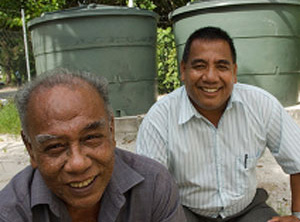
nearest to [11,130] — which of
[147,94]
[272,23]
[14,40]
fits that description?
[147,94]

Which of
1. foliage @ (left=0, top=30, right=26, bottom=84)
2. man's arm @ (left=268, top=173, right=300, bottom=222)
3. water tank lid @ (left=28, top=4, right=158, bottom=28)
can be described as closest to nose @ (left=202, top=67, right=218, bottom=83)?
man's arm @ (left=268, top=173, right=300, bottom=222)

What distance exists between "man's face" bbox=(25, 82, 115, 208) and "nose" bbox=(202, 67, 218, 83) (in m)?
0.81

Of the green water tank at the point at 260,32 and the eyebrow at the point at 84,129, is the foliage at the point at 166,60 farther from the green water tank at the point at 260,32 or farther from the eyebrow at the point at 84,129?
the eyebrow at the point at 84,129

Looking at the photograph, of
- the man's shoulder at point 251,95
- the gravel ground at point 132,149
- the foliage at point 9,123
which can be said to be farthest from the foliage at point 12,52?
the man's shoulder at point 251,95

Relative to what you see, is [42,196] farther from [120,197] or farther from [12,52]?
[12,52]

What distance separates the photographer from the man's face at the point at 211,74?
1.85 m

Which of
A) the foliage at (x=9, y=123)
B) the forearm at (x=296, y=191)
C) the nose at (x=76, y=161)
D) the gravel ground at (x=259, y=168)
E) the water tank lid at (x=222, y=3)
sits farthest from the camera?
the foliage at (x=9, y=123)

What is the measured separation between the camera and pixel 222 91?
1856 mm

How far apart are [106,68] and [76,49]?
462 millimetres

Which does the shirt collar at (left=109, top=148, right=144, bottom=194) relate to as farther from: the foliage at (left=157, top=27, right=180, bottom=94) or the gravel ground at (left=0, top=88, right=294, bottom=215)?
the foliage at (left=157, top=27, right=180, bottom=94)

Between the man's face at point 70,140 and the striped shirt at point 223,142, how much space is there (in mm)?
733

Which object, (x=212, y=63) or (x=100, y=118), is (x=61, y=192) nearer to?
(x=100, y=118)

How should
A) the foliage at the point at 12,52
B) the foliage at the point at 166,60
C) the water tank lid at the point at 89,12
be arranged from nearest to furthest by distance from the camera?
the water tank lid at the point at 89,12 < the foliage at the point at 12,52 < the foliage at the point at 166,60

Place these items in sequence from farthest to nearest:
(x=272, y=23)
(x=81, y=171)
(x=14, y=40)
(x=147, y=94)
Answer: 1. (x=14, y=40)
2. (x=147, y=94)
3. (x=272, y=23)
4. (x=81, y=171)
